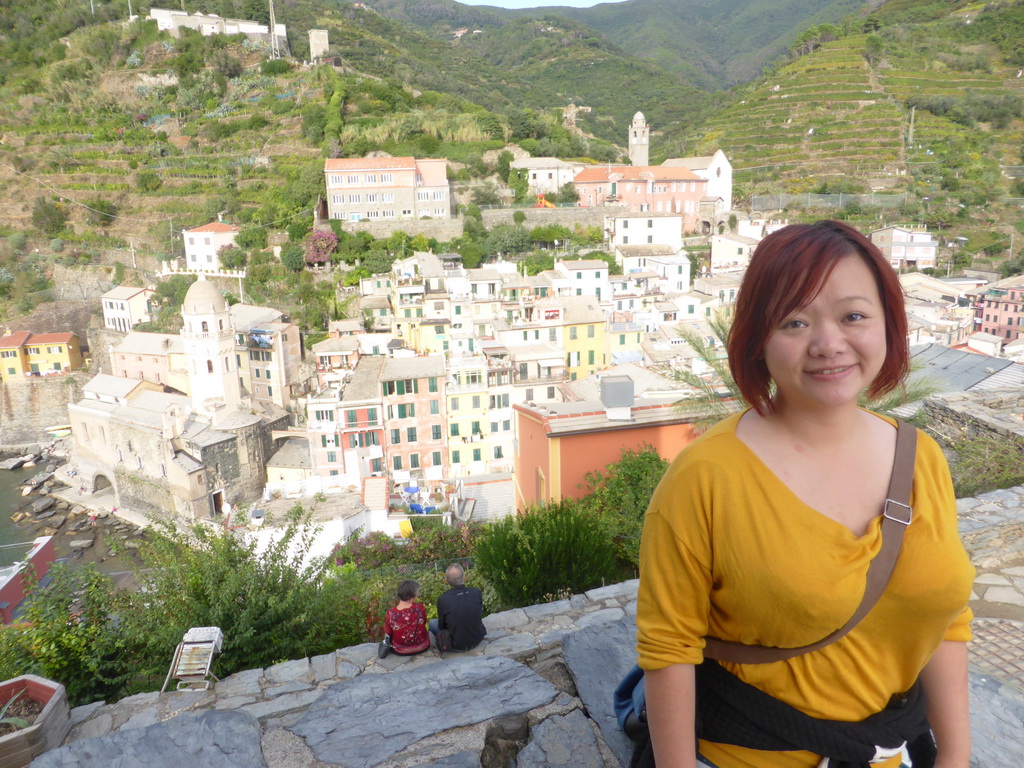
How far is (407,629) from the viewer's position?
3.22 metres

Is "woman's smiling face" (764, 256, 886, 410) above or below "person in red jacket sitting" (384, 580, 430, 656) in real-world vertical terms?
above

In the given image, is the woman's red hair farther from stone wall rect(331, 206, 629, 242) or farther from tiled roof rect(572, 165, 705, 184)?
tiled roof rect(572, 165, 705, 184)

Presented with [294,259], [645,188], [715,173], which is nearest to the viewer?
[294,259]

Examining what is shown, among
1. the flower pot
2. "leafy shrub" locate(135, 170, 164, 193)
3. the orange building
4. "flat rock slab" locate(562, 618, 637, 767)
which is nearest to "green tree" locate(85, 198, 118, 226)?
"leafy shrub" locate(135, 170, 164, 193)

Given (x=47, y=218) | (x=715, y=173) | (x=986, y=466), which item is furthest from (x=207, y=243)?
(x=986, y=466)

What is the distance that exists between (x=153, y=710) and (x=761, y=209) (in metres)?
40.4

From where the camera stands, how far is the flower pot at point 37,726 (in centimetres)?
242

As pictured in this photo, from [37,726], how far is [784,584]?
2.70 metres

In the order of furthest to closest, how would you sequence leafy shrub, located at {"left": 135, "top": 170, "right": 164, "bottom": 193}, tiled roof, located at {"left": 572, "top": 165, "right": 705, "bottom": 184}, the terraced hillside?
the terraced hillside < leafy shrub, located at {"left": 135, "top": 170, "right": 164, "bottom": 193} < tiled roof, located at {"left": 572, "top": 165, "right": 705, "bottom": 184}

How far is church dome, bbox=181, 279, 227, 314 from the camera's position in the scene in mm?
22312

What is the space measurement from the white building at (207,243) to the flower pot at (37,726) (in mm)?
32926

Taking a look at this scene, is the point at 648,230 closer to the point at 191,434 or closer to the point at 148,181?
the point at 191,434

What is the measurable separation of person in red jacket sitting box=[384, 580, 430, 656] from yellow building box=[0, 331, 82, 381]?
109ft

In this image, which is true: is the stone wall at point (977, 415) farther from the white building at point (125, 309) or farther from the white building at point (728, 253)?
the white building at point (125, 309)
